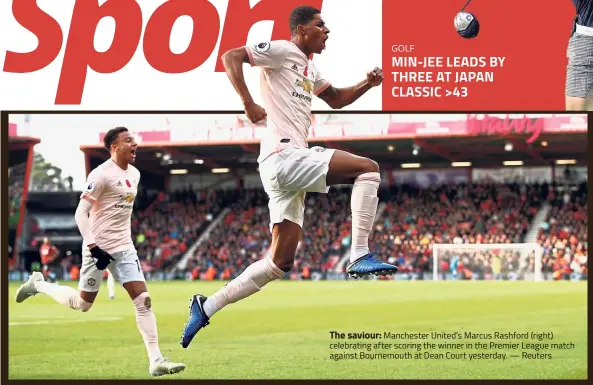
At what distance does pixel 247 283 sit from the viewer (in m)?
8.66

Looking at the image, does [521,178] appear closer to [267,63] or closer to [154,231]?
[154,231]

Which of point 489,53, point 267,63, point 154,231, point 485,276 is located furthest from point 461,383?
point 485,276

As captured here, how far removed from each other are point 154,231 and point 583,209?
1160cm

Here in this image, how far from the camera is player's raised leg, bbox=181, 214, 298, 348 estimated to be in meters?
8.53

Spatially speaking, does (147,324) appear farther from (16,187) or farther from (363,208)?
(16,187)

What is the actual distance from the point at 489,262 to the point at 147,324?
16.3m

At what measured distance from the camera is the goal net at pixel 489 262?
23672 millimetres

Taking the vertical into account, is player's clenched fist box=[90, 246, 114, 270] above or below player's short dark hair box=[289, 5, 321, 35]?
below

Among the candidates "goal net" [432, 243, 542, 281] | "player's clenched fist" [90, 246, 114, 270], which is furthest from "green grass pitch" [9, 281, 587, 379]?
"player's clenched fist" [90, 246, 114, 270]

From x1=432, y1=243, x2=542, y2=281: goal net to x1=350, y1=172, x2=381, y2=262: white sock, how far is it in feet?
48.3

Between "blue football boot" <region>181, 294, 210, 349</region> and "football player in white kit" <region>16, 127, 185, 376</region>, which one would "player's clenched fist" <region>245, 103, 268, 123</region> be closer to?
"blue football boot" <region>181, 294, 210, 349</region>
